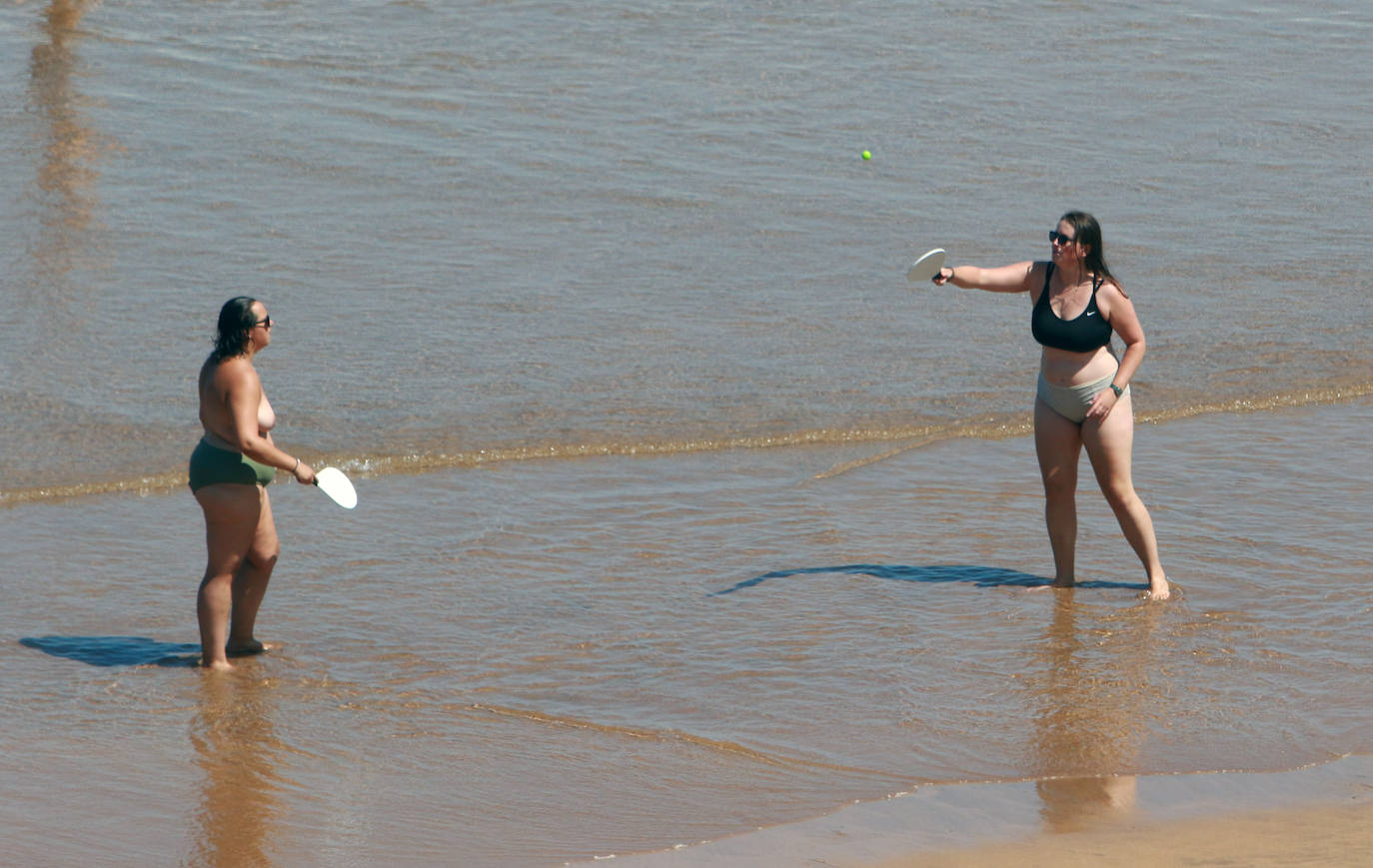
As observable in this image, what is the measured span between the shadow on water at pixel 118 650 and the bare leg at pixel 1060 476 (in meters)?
3.51

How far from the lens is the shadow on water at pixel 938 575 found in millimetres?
7422

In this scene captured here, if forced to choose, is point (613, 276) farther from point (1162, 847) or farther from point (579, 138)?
point (1162, 847)

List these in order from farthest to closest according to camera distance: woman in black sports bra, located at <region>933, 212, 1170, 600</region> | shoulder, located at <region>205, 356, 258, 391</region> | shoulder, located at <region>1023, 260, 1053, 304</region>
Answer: shoulder, located at <region>1023, 260, 1053, 304</region>, woman in black sports bra, located at <region>933, 212, 1170, 600</region>, shoulder, located at <region>205, 356, 258, 391</region>

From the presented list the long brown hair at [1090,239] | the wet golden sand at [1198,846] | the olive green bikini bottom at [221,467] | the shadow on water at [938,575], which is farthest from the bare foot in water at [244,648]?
the long brown hair at [1090,239]

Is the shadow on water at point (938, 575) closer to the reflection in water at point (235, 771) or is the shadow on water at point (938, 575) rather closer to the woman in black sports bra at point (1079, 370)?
the woman in black sports bra at point (1079, 370)

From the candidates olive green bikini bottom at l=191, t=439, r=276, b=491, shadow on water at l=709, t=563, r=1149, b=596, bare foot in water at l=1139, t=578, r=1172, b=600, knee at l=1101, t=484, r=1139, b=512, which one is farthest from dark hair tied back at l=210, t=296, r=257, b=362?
bare foot in water at l=1139, t=578, r=1172, b=600

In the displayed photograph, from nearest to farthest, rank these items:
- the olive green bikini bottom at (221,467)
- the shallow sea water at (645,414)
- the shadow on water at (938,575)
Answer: the shallow sea water at (645,414) → the olive green bikini bottom at (221,467) → the shadow on water at (938,575)

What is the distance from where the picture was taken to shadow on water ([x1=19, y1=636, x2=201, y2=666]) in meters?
6.55

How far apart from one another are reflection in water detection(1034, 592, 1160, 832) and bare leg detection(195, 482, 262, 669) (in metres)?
2.93

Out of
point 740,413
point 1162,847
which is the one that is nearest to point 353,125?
point 740,413

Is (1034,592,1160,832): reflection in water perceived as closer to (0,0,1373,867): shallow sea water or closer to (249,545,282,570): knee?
(0,0,1373,867): shallow sea water

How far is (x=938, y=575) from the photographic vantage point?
7.60 metres

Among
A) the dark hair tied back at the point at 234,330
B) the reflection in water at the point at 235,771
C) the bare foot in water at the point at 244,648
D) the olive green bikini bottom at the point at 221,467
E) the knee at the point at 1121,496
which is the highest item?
the dark hair tied back at the point at 234,330

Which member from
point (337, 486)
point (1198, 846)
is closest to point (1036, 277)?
point (1198, 846)
